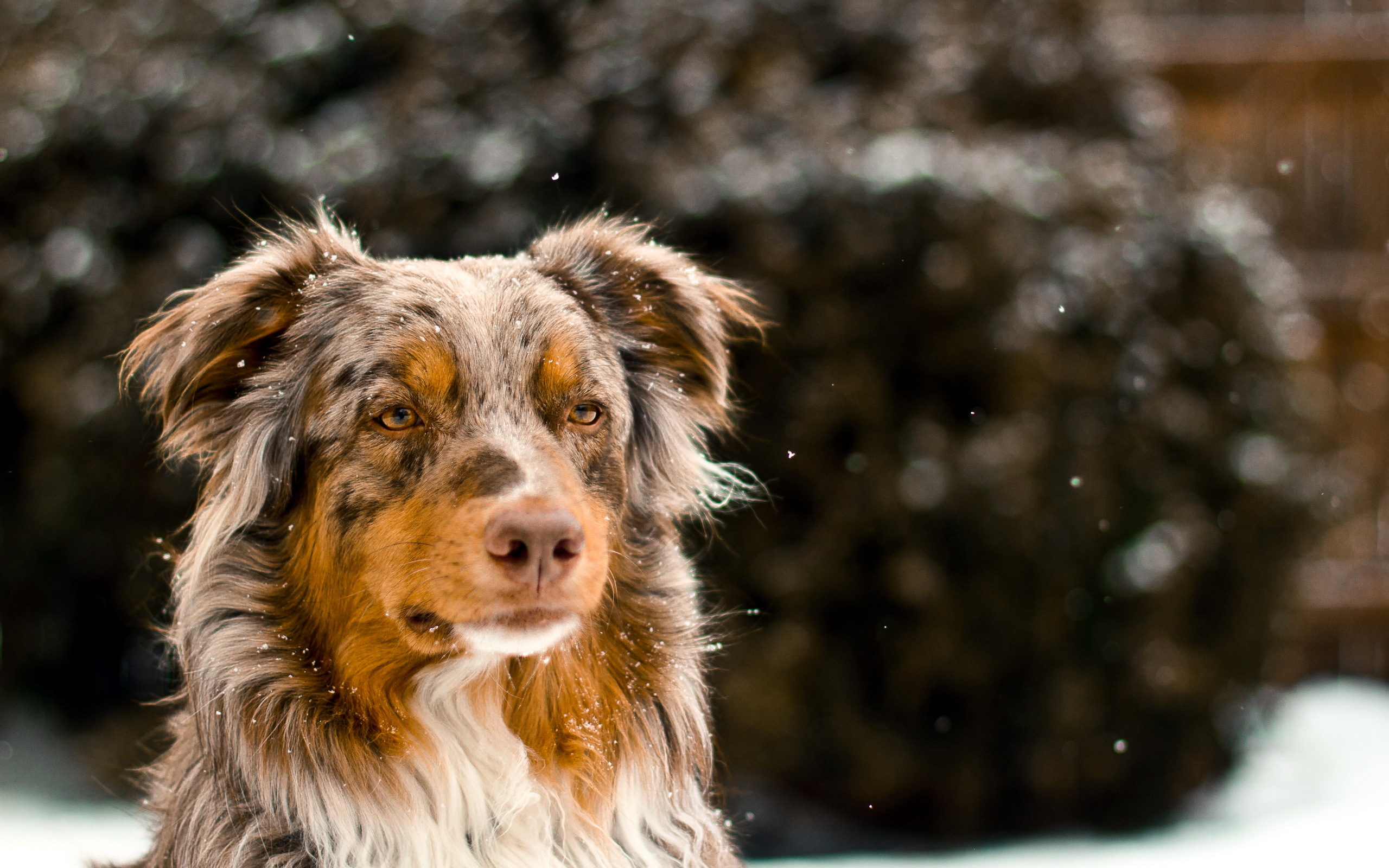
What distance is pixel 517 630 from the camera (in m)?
2.19

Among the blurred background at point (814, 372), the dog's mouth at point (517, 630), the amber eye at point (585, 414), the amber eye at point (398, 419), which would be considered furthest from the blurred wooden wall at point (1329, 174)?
the dog's mouth at point (517, 630)

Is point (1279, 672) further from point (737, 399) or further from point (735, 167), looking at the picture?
point (735, 167)

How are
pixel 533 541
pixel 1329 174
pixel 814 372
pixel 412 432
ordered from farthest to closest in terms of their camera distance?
pixel 1329 174, pixel 814 372, pixel 412 432, pixel 533 541

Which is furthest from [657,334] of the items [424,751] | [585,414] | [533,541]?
[424,751]

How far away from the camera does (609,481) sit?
263cm

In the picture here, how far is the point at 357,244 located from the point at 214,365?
0.49 meters

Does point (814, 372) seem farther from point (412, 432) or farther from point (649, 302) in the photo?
point (412, 432)

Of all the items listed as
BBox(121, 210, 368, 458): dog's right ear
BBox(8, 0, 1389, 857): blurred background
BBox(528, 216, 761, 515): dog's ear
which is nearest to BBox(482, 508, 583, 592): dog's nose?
BBox(528, 216, 761, 515): dog's ear

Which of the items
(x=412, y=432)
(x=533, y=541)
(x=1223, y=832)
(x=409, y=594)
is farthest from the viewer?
(x=1223, y=832)

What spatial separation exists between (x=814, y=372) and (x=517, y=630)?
2909 mm

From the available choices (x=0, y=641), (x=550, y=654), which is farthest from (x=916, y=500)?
(x=0, y=641)

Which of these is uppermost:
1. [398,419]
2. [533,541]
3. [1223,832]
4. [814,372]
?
[398,419]

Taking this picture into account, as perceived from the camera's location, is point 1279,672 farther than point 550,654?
Yes

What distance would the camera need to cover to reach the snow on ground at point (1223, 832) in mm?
4496
